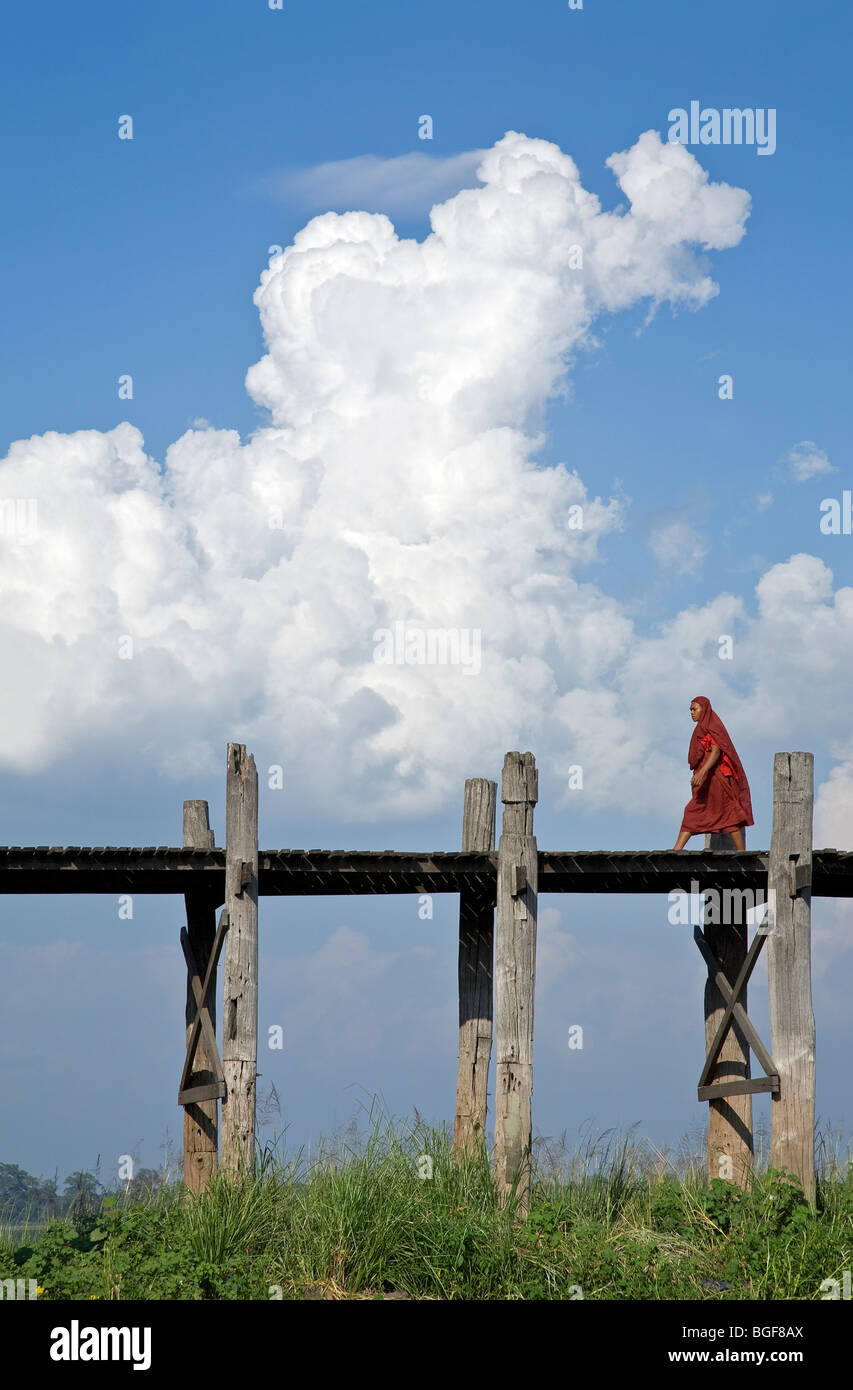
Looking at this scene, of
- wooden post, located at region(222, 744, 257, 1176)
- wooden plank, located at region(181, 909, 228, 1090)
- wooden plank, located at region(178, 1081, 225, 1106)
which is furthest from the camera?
wooden plank, located at region(181, 909, 228, 1090)

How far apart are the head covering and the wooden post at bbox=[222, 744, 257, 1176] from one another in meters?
4.41

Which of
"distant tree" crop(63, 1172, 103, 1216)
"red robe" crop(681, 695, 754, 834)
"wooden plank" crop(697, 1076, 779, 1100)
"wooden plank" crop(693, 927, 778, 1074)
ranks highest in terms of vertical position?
"red robe" crop(681, 695, 754, 834)

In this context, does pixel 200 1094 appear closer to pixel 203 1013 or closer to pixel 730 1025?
pixel 203 1013

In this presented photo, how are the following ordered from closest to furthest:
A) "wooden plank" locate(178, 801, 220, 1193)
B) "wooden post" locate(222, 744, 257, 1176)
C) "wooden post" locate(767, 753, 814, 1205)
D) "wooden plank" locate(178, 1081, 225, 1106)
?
"wooden post" locate(767, 753, 814, 1205)
"wooden post" locate(222, 744, 257, 1176)
"wooden plank" locate(178, 1081, 225, 1106)
"wooden plank" locate(178, 801, 220, 1193)

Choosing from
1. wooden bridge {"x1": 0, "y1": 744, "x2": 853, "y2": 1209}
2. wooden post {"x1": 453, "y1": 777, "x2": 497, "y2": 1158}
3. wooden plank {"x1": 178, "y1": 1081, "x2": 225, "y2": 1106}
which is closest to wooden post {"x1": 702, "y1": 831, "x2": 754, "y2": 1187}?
wooden bridge {"x1": 0, "y1": 744, "x2": 853, "y2": 1209}

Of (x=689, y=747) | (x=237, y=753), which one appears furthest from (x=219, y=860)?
(x=689, y=747)

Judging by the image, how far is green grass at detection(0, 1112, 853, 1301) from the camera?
33.1 ft

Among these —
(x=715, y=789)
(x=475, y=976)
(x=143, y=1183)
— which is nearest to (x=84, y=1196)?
(x=143, y=1183)

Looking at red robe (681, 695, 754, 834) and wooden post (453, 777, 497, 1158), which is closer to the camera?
wooden post (453, 777, 497, 1158)

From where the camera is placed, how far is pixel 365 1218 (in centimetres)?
1055

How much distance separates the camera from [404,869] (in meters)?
12.2

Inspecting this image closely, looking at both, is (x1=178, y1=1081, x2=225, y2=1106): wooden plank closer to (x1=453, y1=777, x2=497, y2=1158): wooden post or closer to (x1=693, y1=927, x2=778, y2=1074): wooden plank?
(x1=453, y1=777, x2=497, y2=1158): wooden post

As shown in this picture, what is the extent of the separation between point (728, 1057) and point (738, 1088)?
77cm
